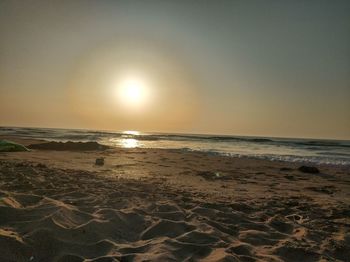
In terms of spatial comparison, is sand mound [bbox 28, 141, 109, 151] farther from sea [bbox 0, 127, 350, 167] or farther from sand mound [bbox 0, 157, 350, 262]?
sand mound [bbox 0, 157, 350, 262]

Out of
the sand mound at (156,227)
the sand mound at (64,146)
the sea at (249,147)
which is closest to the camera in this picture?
the sand mound at (156,227)

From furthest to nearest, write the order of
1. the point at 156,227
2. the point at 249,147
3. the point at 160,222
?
the point at 249,147 < the point at 160,222 < the point at 156,227

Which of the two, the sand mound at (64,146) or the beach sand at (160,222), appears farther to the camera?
the sand mound at (64,146)

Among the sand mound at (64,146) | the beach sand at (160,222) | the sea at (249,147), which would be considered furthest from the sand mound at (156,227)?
the sea at (249,147)

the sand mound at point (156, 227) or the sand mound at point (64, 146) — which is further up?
the sand mound at point (64, 146)

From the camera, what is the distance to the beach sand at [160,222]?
135 inches

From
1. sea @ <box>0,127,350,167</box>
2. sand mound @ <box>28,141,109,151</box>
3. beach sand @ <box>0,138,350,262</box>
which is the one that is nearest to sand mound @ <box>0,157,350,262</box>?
beach sand @ <box>0,138,350,262</box>

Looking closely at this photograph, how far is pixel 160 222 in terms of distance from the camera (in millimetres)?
4418

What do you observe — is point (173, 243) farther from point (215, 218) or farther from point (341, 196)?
point (341, 196)

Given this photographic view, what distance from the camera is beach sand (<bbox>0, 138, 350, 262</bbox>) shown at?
3441mm

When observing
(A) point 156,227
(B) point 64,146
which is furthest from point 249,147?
(A) point 156,227

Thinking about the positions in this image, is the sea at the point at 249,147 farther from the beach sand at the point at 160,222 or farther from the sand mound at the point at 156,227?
the sand mound at the point at 156,227

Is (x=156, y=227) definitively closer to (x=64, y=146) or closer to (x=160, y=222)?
(x=160, y=222)

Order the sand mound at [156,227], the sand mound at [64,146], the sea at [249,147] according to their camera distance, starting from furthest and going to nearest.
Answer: the sea at [249,147] < the sand mound at [64,146] < the sand mound at [156,227]
